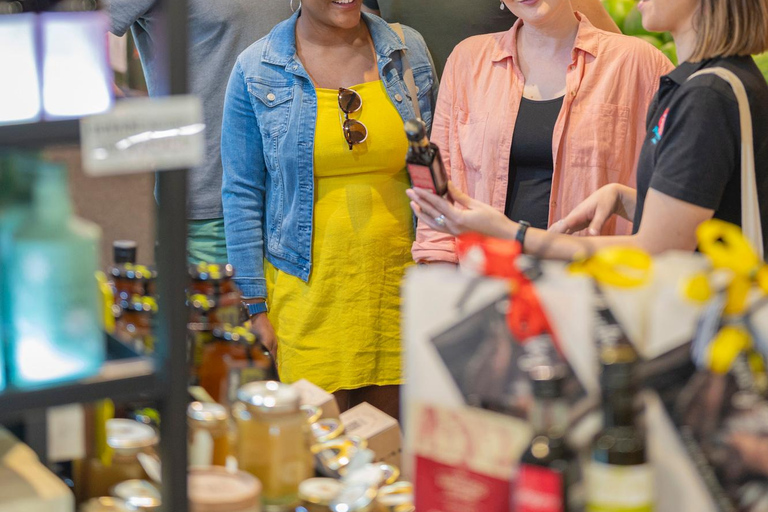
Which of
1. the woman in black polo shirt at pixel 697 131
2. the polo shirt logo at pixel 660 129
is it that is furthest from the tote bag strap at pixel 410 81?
the polo shirt logo at pixel 660 129

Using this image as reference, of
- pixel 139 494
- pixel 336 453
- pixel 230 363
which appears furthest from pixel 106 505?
pixel 336 453

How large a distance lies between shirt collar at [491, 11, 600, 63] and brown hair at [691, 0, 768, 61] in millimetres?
648

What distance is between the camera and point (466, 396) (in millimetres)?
1067

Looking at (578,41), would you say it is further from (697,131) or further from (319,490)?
(319,490)

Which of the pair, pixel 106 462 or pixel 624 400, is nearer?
pixel 624 400

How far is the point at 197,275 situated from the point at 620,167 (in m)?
1.41

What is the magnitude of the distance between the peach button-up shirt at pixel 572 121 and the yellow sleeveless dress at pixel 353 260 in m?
0.16

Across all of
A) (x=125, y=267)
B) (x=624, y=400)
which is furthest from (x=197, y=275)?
(x=624, y=400)

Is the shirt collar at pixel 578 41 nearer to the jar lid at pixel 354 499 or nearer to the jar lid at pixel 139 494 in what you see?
the jar lid at pixel 354 499

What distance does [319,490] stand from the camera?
130cm

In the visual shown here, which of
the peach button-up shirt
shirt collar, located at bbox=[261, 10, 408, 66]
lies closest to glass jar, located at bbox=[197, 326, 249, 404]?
the peach button-up shirt

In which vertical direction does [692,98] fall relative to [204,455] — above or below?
above

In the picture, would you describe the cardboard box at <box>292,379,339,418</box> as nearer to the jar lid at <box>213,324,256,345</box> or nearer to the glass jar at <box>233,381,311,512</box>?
the jar lid at <box>213,324,256,345</box>

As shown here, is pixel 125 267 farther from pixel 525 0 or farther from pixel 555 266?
pixel 525 0
